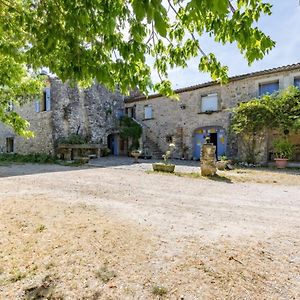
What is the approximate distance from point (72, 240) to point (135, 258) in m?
1.04

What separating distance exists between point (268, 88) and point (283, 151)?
13.0ft

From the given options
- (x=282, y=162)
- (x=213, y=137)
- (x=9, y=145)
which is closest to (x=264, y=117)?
(x=282, y=162)

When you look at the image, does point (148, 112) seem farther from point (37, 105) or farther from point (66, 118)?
point (37, 105)

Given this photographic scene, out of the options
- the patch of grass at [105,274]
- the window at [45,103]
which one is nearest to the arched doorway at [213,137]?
the window at [45,103]

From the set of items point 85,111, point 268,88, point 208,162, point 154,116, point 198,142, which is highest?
point 268,88

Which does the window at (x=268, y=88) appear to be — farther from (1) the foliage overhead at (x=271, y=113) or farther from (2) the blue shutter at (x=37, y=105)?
(2) the blue shutter at (x=37, y=105)

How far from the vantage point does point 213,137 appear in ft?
55.0

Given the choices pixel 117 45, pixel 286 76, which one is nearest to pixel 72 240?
pixel 117 45

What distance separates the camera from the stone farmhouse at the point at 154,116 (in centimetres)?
1493

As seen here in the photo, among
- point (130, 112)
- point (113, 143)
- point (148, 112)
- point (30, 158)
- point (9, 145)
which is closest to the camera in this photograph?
point (30, 158)

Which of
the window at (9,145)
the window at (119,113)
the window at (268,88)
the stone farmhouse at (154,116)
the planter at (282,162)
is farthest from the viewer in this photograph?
the window at (119,113)

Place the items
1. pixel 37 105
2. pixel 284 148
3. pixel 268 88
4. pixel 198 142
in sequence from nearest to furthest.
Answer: pixel 284 148 → pixel 268 88 → pixel 198 142 → pixel 37 105

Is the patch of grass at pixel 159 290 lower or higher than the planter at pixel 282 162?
lower

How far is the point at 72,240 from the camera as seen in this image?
11.4 feet
